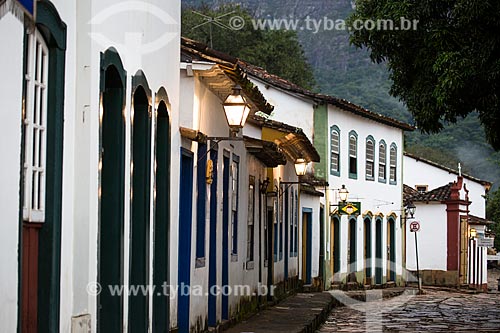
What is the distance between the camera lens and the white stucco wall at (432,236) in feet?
154

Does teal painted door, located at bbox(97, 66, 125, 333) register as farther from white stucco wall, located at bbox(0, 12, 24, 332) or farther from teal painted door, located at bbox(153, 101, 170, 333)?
white stucco wall, located at bbox(0, 12, 24, 332)

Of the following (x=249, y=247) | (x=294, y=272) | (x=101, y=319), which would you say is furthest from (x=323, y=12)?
(x=101, y=319)

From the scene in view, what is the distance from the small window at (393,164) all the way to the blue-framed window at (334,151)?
5394mm

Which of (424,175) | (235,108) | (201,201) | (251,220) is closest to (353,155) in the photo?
(424,175)

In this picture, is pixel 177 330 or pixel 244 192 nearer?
pixel 177 330

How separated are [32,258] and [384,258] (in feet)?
116

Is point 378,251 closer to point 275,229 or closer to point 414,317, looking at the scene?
point 275,229

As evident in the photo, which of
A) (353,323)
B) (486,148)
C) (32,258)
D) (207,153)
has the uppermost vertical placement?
(486,148)

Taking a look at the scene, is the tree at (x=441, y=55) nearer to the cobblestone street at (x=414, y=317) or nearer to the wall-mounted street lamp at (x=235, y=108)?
the cobblestone street at (x=414, y=317)

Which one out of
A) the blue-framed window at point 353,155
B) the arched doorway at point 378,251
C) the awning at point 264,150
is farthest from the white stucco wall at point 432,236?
the awning at point 264,150

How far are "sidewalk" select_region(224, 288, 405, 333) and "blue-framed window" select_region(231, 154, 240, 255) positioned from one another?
47.4 inches

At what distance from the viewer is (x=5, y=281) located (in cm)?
636

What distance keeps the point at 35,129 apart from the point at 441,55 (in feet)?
37.9

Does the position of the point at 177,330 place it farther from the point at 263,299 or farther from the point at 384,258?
the point at 384,258
